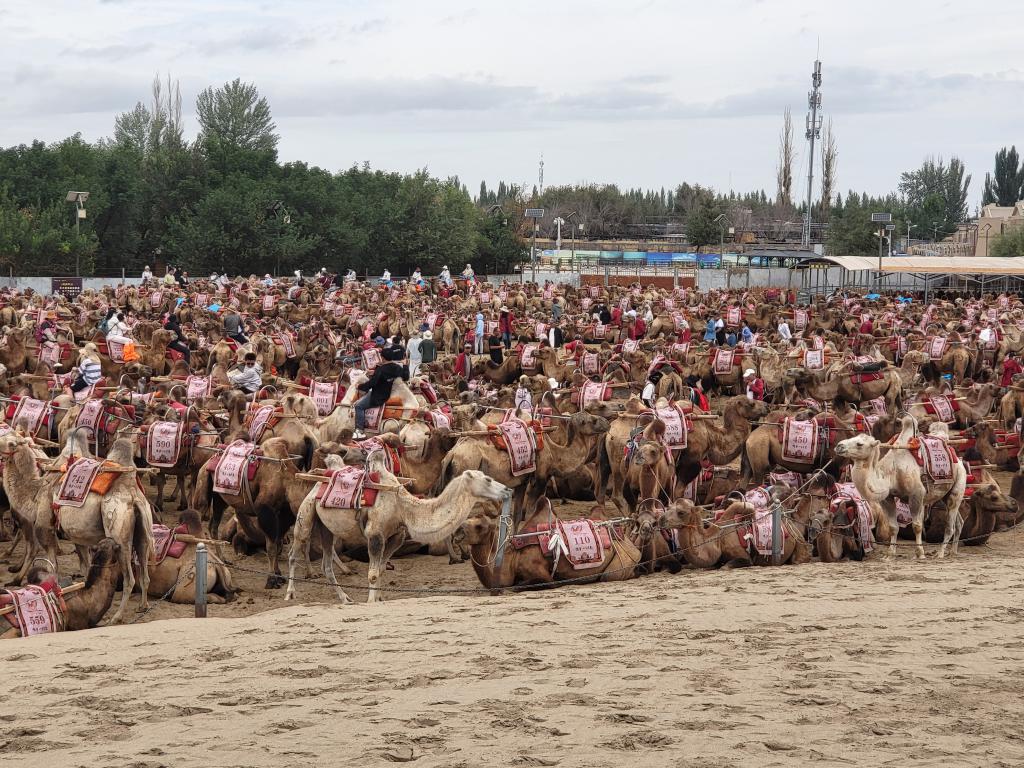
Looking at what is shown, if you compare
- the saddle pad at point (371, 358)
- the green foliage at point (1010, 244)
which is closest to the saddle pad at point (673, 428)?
the saddle pad at point (371, 358)

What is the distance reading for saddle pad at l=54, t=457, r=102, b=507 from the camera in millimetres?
11172

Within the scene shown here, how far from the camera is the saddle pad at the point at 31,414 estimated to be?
50.0ft

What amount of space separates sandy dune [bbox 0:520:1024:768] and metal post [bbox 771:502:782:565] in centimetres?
133

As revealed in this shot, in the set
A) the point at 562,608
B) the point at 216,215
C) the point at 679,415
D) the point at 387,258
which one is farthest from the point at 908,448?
the point at 387,258

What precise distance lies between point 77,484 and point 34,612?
157 centimetres

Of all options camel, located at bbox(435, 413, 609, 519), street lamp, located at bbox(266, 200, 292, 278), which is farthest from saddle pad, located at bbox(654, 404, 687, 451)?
street lamp, located at bbox(266, 200, 292, 278)

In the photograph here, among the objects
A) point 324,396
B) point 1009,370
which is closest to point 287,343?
point 324,396

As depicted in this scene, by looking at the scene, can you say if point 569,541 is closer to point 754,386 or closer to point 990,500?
point 990,500

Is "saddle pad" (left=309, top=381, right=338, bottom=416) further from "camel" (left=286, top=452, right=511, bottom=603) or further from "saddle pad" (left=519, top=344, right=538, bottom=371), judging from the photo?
"saddle pad" (left=519, top=344, right=538, bottom=371)

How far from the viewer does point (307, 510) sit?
38.0 ft

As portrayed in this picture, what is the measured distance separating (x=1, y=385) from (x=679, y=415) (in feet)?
34.7

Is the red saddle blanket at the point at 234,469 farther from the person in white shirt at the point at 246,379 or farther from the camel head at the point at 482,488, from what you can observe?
the person in white shirt at the point at 246,379

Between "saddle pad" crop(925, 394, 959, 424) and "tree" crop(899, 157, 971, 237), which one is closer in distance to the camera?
"saddle pad" crop(925, 394, 959, 424)

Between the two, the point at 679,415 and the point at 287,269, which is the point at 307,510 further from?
the point at 287,269
